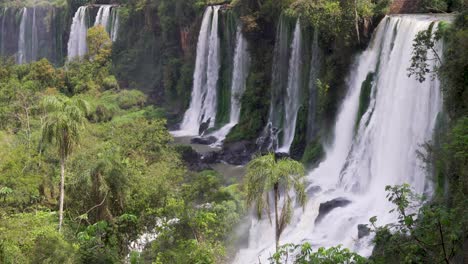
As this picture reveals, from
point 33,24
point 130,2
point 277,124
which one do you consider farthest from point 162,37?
point 33,24

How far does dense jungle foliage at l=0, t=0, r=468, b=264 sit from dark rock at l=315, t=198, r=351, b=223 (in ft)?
6.63

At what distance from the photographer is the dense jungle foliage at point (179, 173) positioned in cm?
1007

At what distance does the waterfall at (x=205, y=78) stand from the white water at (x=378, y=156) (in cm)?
1571

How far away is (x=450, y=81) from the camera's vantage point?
15445 millimetres

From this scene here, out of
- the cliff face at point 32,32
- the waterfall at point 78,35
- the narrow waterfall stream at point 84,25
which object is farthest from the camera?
the cliff face at point 32,32

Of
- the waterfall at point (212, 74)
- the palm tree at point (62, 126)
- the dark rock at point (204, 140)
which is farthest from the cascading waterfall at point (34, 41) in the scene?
the palm tree at point (62, 126)

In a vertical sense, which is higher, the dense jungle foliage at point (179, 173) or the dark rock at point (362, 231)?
the dense jungle foliage at point (179, 173)

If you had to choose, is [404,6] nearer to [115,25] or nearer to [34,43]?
[115,25]

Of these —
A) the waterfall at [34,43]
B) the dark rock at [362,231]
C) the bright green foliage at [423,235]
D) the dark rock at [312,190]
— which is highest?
the waterfall at [34,43]

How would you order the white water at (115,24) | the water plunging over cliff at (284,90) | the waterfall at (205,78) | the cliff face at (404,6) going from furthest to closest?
1. the white water at (115,24)
2. the waterfall at (205,78)
3. the water plunging over cliff at (284,90)
4. the cliff face at (404,6)

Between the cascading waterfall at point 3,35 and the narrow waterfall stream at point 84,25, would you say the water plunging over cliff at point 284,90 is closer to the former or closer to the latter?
the narrow waterfall stream at point 84,25

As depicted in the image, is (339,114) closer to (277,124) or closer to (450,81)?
(277,124)

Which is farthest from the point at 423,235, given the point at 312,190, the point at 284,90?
the point at 284,90

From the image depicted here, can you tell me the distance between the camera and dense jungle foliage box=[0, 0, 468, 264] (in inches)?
396
